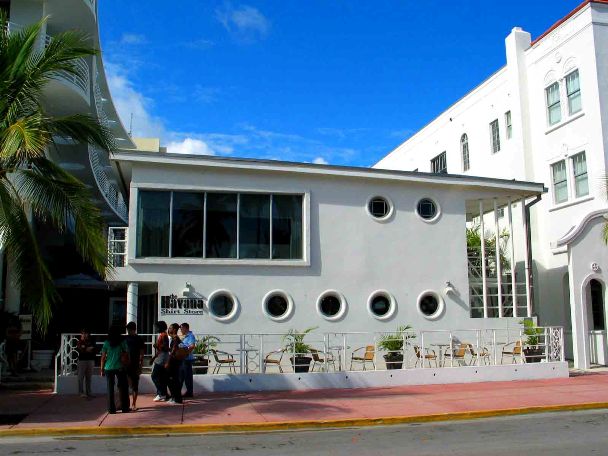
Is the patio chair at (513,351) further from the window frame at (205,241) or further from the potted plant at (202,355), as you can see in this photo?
the potted plant at (202,355)

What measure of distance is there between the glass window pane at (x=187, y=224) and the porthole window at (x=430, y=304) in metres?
6.14

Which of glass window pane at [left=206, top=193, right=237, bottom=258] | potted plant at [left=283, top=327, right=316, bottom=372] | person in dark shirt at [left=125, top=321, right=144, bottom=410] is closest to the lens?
person in dark shirt at [left=125, top=321, right=144, bottom=410]

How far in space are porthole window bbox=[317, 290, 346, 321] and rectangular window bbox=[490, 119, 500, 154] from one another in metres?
12.1

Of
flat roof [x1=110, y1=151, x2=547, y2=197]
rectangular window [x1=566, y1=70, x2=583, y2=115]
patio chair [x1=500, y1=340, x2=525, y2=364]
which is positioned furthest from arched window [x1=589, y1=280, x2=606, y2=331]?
rectangular window [x1=566, y1=70, x2=583, y2=115]

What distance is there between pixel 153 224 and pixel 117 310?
9367 mm

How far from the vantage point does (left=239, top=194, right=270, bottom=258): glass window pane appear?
16.7 m

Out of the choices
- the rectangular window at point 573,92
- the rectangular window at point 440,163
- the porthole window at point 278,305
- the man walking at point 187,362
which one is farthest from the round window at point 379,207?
the rectangular window at point 440,163

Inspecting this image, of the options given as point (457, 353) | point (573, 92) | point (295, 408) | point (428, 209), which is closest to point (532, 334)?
point (457, 353)

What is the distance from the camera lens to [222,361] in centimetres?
1466

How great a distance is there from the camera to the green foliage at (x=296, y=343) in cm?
1488

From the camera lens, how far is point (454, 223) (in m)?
18.2

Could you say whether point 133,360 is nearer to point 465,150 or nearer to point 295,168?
point 295,168

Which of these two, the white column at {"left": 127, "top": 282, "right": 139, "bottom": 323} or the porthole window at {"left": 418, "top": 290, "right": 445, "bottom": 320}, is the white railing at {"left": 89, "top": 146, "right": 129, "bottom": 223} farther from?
the porthole window at {"left": 418, "top": 290, "right": 445, "bottom": 320}

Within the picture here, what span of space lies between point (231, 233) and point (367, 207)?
380 centimetres
